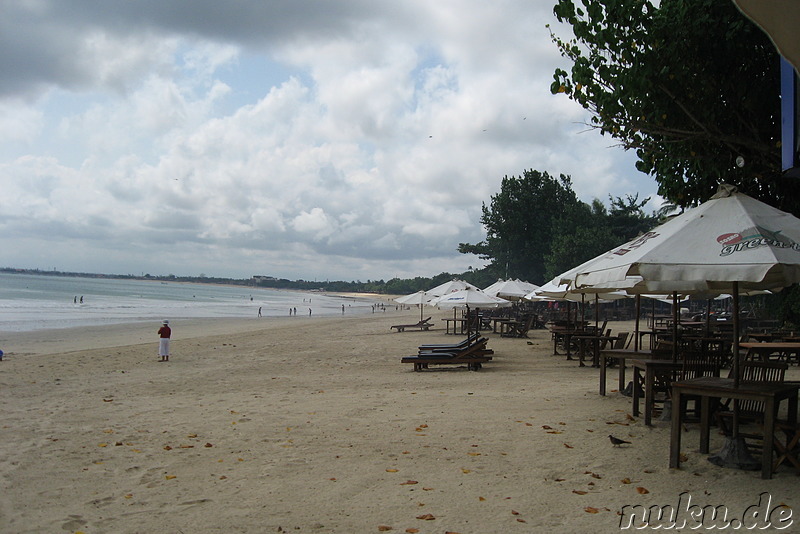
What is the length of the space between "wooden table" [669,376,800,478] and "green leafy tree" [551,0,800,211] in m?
3.18

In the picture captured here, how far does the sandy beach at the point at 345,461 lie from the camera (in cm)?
444

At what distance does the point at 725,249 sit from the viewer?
4.94 meters

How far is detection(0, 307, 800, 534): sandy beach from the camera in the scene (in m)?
4.44

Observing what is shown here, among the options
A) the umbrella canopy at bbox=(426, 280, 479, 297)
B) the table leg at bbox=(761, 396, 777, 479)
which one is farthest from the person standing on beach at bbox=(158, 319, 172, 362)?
the table leg at bbox=(761, 396, 777, 479)

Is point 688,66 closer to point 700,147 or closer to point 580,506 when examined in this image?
point 700,147

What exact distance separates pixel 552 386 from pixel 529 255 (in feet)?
147

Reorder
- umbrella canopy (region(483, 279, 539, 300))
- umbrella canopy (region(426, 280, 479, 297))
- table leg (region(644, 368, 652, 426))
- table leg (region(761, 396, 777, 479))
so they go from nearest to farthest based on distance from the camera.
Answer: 1. table leg (region(761, 396, 777, 479))
2. table leg (region(644, 368, 652, 426))
3. umbrella canopy (region(426, 280, 479, 297))
4. umbrella canopy (region(483, 279, 539, 300))

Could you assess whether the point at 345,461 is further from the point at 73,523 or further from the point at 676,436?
the point at 676,436

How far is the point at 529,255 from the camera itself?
54125 mm

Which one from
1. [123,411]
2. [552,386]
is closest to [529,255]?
[552,386]

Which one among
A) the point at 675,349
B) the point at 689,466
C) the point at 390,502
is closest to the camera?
the point at 390,502

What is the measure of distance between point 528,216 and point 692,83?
46.7m

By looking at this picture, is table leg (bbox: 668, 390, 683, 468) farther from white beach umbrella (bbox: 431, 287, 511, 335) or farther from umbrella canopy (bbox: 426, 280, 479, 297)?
umbrella canopy (bbox: 426, 280, 479, 297)

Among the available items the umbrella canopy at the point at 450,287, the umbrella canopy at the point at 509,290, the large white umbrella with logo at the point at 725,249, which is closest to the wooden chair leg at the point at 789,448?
the large white umbrella with logo at the point at 725,249
